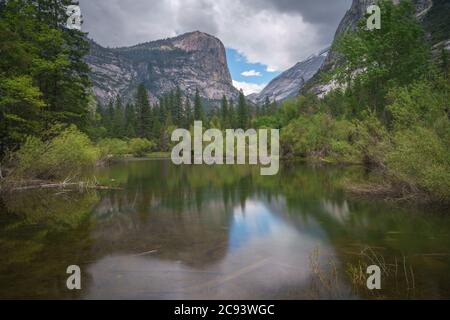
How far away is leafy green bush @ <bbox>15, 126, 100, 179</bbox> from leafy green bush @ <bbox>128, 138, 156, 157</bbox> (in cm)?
6731

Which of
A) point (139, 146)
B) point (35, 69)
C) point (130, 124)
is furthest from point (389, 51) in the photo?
point (130, 124)

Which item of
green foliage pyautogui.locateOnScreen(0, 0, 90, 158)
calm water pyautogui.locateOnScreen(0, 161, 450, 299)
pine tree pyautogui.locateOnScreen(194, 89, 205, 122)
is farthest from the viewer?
pine tree pyautogui.locateOnScreen(194, 89, 205, 122)

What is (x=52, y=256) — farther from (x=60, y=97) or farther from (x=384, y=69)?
(x=384, y=69)

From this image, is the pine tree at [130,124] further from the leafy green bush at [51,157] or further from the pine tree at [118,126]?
the leafy green bush at [51,157]

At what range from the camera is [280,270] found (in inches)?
335

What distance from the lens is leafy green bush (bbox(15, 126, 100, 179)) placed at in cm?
2075

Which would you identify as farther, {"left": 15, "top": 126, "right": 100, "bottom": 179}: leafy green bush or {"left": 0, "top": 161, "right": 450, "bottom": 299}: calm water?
{"left": 15, "top": 126, "right": 100, "bottom": 179}: leafy green bush

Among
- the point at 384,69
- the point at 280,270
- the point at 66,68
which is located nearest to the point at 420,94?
the point at 384,69

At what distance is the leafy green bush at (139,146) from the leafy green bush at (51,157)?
67.3 meters

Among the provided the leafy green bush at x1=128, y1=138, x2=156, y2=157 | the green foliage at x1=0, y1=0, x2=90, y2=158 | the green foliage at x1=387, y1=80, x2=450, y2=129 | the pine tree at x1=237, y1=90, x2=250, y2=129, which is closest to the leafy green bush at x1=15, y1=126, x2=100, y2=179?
the green foliage at x1=0, y1=0, x2=90, y2=158

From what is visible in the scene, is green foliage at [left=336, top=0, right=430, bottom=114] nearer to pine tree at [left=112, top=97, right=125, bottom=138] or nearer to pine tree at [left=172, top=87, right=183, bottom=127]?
pine tree at [left=112, top=97, right=125, bottom=138]

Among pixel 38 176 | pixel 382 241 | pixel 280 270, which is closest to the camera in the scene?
pixel 280 270

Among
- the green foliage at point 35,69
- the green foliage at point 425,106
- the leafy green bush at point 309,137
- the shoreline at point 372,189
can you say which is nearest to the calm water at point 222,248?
the shoreline at point 372,189
